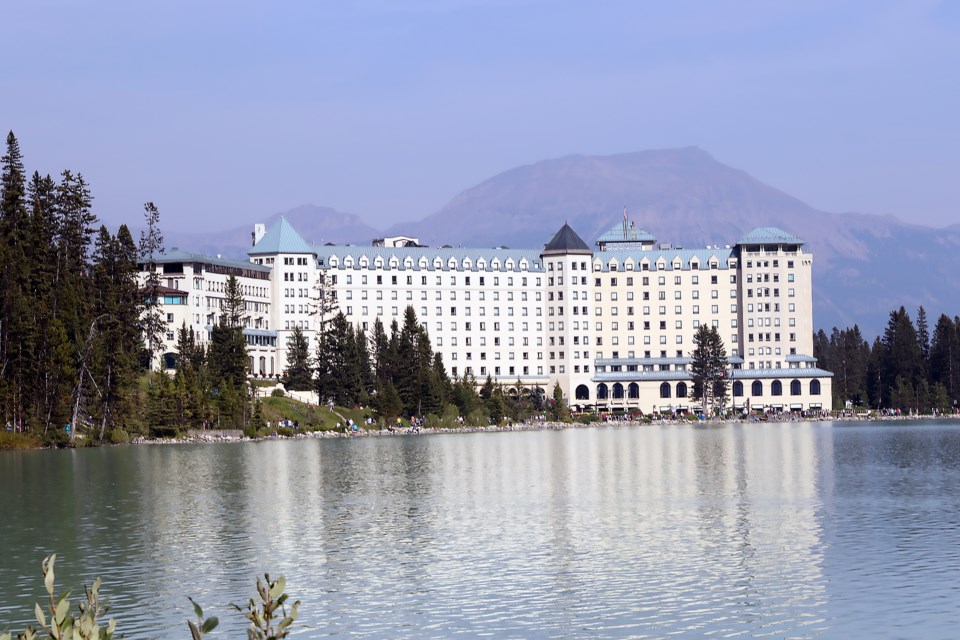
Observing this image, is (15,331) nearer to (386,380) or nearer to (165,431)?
(165,431)

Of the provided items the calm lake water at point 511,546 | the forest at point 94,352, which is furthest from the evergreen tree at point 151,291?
the calm lake water at point 511,546

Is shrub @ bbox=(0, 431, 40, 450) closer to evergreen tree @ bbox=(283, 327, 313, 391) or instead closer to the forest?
the forest

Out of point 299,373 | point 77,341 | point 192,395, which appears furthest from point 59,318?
point 299,373

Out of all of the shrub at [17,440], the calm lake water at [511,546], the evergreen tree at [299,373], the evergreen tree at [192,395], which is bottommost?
the calm lake water at [511,546]

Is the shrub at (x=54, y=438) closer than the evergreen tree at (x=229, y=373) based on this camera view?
Yes

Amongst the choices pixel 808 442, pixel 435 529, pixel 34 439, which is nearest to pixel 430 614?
pixel 435 529

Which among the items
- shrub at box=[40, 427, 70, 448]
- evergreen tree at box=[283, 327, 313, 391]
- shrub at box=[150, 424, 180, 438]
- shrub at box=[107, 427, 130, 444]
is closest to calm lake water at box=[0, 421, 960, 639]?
shrub at box=[40, 427, 70, 448]

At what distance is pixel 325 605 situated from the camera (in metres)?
37.8

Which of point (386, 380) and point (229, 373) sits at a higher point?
point (229, 373)

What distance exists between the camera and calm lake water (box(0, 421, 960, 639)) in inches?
1400

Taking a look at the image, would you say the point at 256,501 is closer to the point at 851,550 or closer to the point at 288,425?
the point at 851,550

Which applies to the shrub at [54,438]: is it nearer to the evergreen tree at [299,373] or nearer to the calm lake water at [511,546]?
the calm lake water at [511,546]

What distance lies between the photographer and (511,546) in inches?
1941

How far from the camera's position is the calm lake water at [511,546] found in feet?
117
